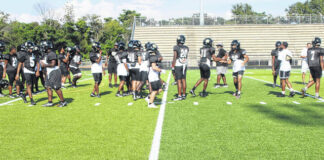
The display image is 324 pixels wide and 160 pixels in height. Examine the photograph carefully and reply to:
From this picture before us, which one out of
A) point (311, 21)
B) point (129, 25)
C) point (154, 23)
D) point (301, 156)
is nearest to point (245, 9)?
point (129, 25)

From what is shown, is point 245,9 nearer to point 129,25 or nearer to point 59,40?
point 129,25

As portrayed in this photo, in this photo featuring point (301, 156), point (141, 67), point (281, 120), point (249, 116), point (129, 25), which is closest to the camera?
point (301, 156)

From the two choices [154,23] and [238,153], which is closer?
[238,153]

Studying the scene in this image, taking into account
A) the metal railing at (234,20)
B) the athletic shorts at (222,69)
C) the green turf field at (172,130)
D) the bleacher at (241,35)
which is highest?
the metal railing at (234,20)

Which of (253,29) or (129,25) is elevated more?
(129,25)

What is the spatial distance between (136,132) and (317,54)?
260 inches

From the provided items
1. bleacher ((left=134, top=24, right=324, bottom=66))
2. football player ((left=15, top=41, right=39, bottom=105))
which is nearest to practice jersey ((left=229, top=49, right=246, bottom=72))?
football player ((left=15, top=41, right=39, bottom=105))

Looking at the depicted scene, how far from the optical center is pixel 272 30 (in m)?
37.8

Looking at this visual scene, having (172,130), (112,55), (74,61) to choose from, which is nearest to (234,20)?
(112,55)

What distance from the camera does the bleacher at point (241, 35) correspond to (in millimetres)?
→ 36125

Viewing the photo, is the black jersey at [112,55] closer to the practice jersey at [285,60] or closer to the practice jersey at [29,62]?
the practice jersey at [29,62]

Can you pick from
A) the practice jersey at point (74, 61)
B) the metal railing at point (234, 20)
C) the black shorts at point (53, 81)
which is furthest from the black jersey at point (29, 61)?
the metal railing at point (234, 20)

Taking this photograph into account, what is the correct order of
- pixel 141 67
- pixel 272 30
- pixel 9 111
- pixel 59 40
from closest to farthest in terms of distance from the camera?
pixel 9 111 → pixel 141 67 → pixel 272 30 → pixel 59 40

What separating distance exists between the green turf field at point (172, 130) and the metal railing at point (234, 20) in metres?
31.0
